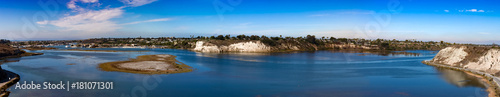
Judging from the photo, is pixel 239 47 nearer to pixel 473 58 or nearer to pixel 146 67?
pixel 146 67

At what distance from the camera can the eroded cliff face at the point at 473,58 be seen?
115 ft

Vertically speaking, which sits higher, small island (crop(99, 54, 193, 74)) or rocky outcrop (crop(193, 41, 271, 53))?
rocky outcrop (crop(193, 41, 271, 53))

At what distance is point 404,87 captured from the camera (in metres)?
25.4

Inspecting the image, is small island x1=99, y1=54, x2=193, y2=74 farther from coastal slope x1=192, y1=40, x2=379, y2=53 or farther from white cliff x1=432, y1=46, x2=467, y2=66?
coastal slope x1=192, y1=40, x2=379, y2=53

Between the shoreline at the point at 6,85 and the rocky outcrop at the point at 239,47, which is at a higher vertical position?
the rocky outcrop at the point at 239,47

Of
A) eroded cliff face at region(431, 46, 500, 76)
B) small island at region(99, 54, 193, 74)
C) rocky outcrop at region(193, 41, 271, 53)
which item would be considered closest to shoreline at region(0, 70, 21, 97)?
small island at region(99, 54, 193, 74)

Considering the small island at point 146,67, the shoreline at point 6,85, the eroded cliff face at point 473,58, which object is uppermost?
the eroded cliff face at point 473,58

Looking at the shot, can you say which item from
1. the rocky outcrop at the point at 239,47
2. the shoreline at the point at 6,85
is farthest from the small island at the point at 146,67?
the rocky outcrop at the point at 239,47

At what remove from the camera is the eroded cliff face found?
3497cm

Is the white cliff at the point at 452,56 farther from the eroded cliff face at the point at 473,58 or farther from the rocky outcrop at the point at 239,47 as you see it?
the rocky outcrop at the point at 239,47

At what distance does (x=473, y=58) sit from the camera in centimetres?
3962

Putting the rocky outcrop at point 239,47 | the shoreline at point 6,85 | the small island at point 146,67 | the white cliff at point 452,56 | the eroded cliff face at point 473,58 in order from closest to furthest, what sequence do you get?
1. the shoreline at point 6,85
2. the small island at point 146,67
3. the eroded cliff face at point 473,58
4. the white cliff at point 452,56
5. the rocky outcrop at point 239,47

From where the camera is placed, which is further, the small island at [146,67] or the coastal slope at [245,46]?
the coastal slope at [245,46]

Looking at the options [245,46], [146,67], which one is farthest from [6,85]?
[245,46]
